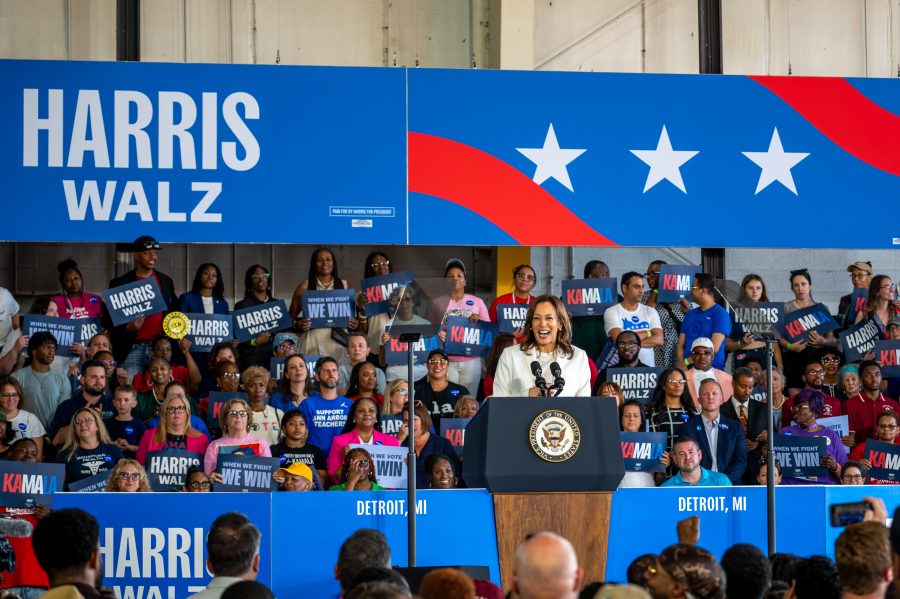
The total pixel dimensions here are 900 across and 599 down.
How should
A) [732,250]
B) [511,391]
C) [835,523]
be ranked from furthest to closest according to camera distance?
[732,250], [511,391], [835,523]

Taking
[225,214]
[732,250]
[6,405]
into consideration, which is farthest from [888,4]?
[6,405]

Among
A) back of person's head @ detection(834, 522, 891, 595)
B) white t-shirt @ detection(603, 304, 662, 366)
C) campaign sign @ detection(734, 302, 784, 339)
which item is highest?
white t-shirt @ detection(603, 304, 662, 366)

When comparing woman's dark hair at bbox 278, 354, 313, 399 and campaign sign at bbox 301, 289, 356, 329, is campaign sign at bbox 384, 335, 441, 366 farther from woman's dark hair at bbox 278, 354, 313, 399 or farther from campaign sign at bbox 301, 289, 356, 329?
woman's dark hair at bbox 278, 354, 313, 399

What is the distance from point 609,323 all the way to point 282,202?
9.36 feet

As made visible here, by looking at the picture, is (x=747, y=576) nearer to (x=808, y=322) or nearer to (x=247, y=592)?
(x=247, y=592)

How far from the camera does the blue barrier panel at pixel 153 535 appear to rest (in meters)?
7.44

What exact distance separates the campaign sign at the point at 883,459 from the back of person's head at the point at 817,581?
198 inches

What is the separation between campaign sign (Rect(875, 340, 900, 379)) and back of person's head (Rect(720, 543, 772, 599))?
669 centimetres

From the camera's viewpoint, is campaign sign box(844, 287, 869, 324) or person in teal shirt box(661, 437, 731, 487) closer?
person in teal shirt box(661, 437, 731, 487)

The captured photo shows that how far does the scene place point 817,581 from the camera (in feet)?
13.3

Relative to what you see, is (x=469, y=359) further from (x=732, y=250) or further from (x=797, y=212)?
(x=732, y=250)

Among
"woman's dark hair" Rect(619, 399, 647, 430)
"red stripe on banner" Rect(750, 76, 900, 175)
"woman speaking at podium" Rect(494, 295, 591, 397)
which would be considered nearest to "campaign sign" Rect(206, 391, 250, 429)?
"woman's dark hair" Rect(619, 399, 647, 430)

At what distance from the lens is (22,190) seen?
10656 millimetres

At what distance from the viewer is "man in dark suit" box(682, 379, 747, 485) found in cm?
894
